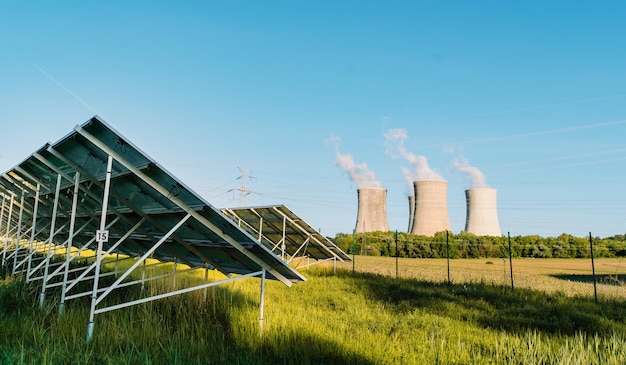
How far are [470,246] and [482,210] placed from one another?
6.93 m

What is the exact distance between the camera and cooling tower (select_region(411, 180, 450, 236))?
35.7m

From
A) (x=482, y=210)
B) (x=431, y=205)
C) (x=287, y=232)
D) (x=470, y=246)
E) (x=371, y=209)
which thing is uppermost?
(x=431, y=205)

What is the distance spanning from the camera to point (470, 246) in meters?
42.5

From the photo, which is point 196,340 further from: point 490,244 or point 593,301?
point 490,244

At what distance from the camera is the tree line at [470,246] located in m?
41.8

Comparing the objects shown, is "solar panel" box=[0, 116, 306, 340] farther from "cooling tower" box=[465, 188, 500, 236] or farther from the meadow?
"cooling tower" box=[465, 188, 500, 236]

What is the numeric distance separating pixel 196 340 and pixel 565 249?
142ft

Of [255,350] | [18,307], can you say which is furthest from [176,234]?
[18,307]

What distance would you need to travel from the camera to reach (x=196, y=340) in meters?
5.41

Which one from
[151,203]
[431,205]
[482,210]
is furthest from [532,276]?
[151,203]

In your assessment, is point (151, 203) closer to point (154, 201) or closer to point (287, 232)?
point (154, 201)

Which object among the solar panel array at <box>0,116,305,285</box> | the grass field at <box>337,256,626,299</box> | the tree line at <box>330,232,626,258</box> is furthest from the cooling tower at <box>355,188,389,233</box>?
the solar panel array at <box>0,116,305,285</box>

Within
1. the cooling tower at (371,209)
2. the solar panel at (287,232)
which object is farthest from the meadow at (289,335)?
the cooling tower at (371,209)

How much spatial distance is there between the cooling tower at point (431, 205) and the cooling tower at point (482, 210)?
82.5 inches
